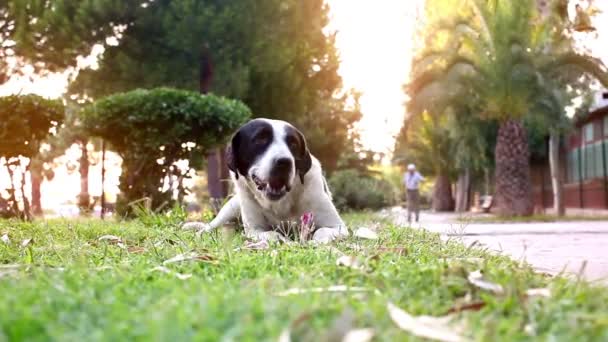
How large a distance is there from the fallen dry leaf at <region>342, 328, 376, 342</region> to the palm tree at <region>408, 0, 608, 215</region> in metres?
16.7

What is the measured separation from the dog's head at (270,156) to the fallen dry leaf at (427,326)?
9.08 feet

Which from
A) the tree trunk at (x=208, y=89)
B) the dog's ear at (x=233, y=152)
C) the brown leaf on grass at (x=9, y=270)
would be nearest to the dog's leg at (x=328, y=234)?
the dog's ear at (x=233, y=152)

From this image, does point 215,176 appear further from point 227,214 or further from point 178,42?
point 227,214

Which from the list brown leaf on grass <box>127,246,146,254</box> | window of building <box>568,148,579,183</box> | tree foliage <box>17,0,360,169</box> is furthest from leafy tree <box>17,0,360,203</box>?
brown leaf on grass <box>127,246,146,254</box>

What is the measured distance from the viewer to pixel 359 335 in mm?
1292

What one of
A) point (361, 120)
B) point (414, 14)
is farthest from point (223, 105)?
point (361, 120)

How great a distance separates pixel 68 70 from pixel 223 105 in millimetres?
12050

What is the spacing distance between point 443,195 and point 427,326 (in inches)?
1481

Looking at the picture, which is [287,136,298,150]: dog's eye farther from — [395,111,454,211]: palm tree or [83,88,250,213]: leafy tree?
[395,111,454,211]: palm tree

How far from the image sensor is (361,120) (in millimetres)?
32344

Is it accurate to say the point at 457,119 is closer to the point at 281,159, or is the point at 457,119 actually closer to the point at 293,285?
the point at 281,159

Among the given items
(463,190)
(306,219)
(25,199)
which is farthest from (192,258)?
(463,190)

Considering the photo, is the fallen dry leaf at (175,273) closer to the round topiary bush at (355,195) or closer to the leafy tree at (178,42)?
the round topiary bush at (355,195)

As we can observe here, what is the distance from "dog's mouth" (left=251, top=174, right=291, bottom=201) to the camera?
441cm
